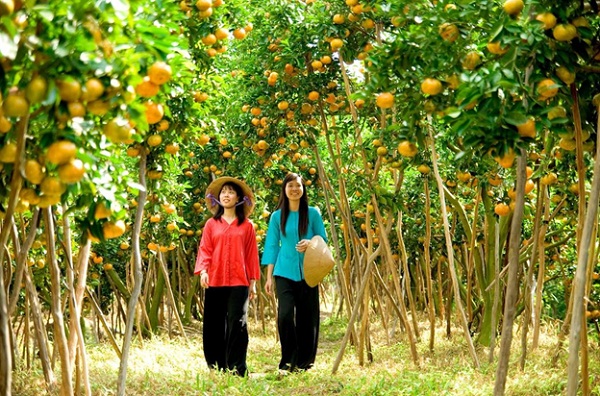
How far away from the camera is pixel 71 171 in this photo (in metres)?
1.53

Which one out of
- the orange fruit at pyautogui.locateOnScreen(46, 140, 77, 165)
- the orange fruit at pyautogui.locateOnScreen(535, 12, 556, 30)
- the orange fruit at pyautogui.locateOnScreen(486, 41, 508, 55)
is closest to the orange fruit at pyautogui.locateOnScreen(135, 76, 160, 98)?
the orange fruit at pyautogui.locateOnScreen(46, 140, 77, 165)

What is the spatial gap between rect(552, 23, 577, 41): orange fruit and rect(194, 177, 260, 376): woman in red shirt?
3451 mm

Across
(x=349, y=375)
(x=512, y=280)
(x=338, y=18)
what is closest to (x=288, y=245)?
(x=349, y=375)

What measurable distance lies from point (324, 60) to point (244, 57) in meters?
0.97

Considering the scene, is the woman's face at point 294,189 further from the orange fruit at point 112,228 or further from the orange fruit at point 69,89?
the orange fruit at point 69,89

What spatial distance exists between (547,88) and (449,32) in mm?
432

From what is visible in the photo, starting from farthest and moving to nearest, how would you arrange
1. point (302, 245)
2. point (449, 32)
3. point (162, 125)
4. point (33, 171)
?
point (302, 245) < point (162, 125) < point (449, 32) < point (33, 171)

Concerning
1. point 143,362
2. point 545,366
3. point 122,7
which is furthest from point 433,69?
point 143,362

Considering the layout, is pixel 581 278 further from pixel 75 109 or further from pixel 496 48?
pixel 75 109

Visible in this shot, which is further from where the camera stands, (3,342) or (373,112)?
(373,112)

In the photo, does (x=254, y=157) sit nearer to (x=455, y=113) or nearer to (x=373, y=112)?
(x=373, y=112)

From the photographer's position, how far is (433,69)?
2453 millimetres

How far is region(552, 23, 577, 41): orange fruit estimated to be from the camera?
2115 millimetres

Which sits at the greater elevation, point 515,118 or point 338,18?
point 338,18
